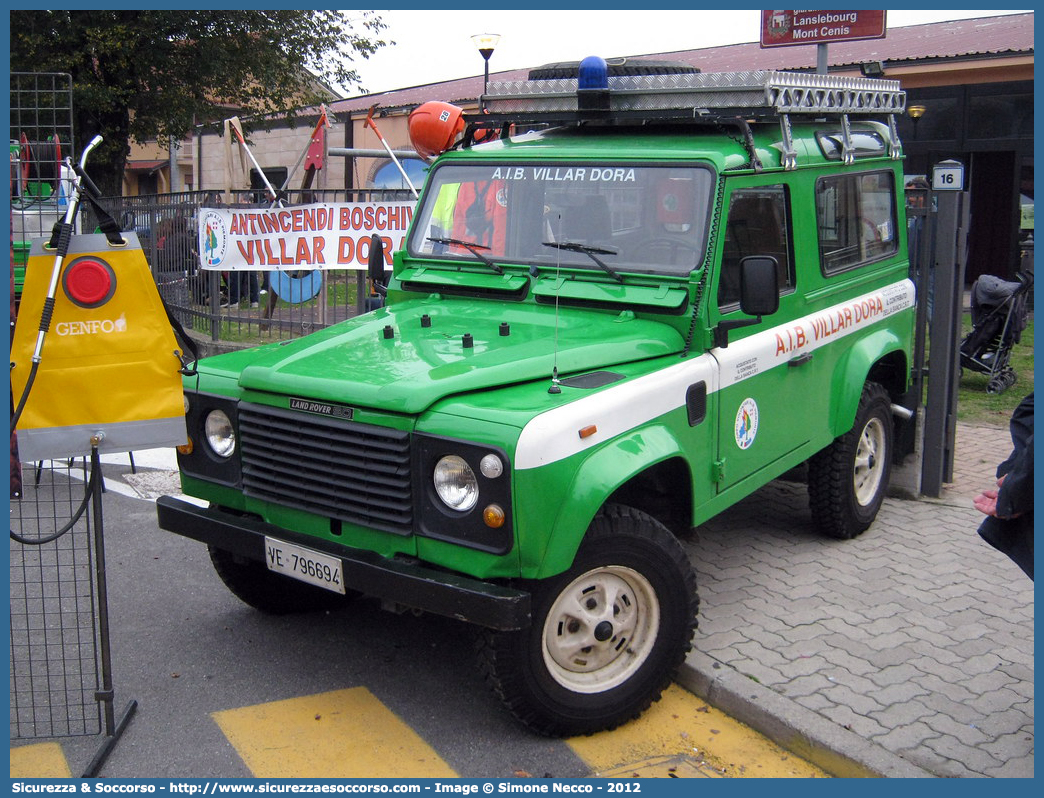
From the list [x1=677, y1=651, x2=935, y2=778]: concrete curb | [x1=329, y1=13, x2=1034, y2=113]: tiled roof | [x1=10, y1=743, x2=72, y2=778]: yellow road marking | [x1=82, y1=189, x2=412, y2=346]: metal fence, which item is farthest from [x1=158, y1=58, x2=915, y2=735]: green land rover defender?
[x1=329, y1=13, x2=1034, y2=113]: tiled roof

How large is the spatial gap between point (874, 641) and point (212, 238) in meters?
9.02

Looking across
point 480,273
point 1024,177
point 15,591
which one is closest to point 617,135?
point 480,273

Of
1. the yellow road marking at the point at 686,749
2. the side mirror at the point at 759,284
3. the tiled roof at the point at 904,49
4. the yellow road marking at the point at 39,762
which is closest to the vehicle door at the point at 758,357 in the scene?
the side mirror at the point at 759,284

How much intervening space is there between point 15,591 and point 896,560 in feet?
15.7

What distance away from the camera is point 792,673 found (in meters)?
4.55

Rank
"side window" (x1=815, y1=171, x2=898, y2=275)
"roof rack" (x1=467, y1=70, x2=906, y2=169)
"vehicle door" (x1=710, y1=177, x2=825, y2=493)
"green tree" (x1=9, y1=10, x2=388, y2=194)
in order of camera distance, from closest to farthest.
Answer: "vehicle door" (x1=710, y1=177, x2=825, y2=493) < "roof rack" (x1=467, y1=70, x2=906, y2=169) < "side window" (x1=815, y1=171, x2=898, y2=275) < "green tree" (x1=9, y1=10, x2=388, y2=194)

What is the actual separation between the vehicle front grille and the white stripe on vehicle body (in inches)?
21.0

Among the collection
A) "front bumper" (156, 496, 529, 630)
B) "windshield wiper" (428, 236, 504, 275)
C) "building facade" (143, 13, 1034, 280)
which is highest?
"building facade" (143, 13, 1034, 280)

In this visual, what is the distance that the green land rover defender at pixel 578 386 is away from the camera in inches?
151

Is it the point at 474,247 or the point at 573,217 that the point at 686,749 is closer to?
the point at 573,217

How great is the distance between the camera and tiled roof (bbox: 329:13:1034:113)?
16.6m

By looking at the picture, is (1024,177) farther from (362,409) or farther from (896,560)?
(362,409)

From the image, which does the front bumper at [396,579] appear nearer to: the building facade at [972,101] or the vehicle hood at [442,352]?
the vehicle hood at [442,352]

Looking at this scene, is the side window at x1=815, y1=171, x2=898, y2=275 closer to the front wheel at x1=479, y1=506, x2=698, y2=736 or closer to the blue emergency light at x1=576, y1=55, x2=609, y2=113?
the blue emergency light at x1=576, y1=55, x2=609, y2=113
